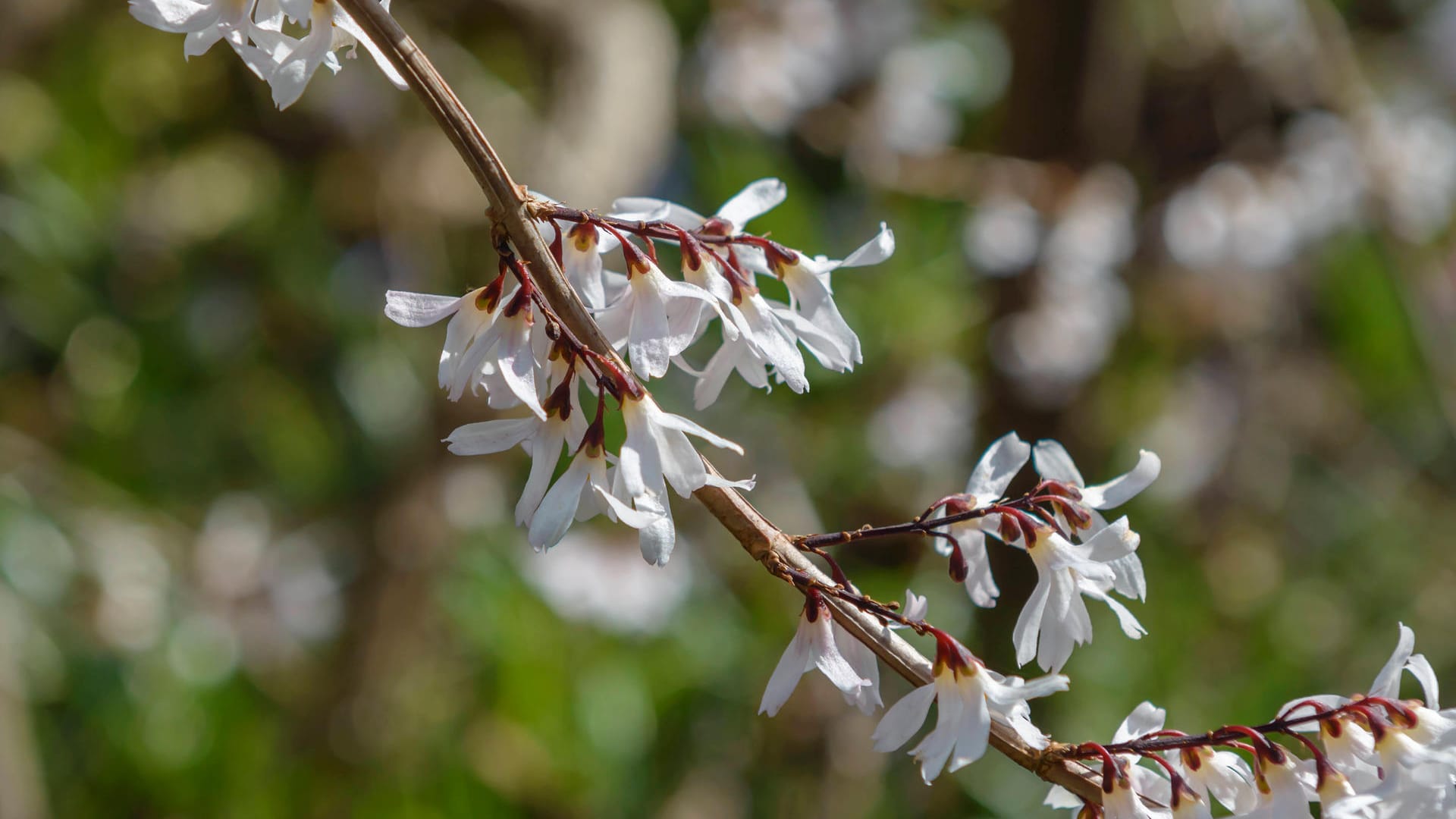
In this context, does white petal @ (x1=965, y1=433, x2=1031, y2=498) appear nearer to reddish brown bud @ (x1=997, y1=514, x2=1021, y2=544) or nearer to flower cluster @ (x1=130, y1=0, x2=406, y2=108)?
reddish brown bud @ (x1=997, y1=514, x2=1021, y2=544)

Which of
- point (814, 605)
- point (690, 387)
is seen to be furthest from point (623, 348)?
point (690, 387)

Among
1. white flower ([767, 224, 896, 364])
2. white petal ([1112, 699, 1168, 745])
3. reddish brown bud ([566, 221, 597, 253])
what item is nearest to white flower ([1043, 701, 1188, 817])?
white petal ([1112, 699, 1168, 745])

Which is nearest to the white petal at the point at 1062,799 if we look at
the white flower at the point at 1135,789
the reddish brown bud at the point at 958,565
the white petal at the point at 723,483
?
the white flower at the point at 1135,789

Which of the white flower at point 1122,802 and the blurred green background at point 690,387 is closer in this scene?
the white flower at point 1122,802

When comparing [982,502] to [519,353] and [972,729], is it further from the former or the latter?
[519,353]

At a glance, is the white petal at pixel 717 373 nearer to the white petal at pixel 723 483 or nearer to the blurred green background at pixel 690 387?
the white petal at pixel 723 483

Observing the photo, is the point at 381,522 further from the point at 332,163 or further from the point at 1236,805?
the point at 1236,805
